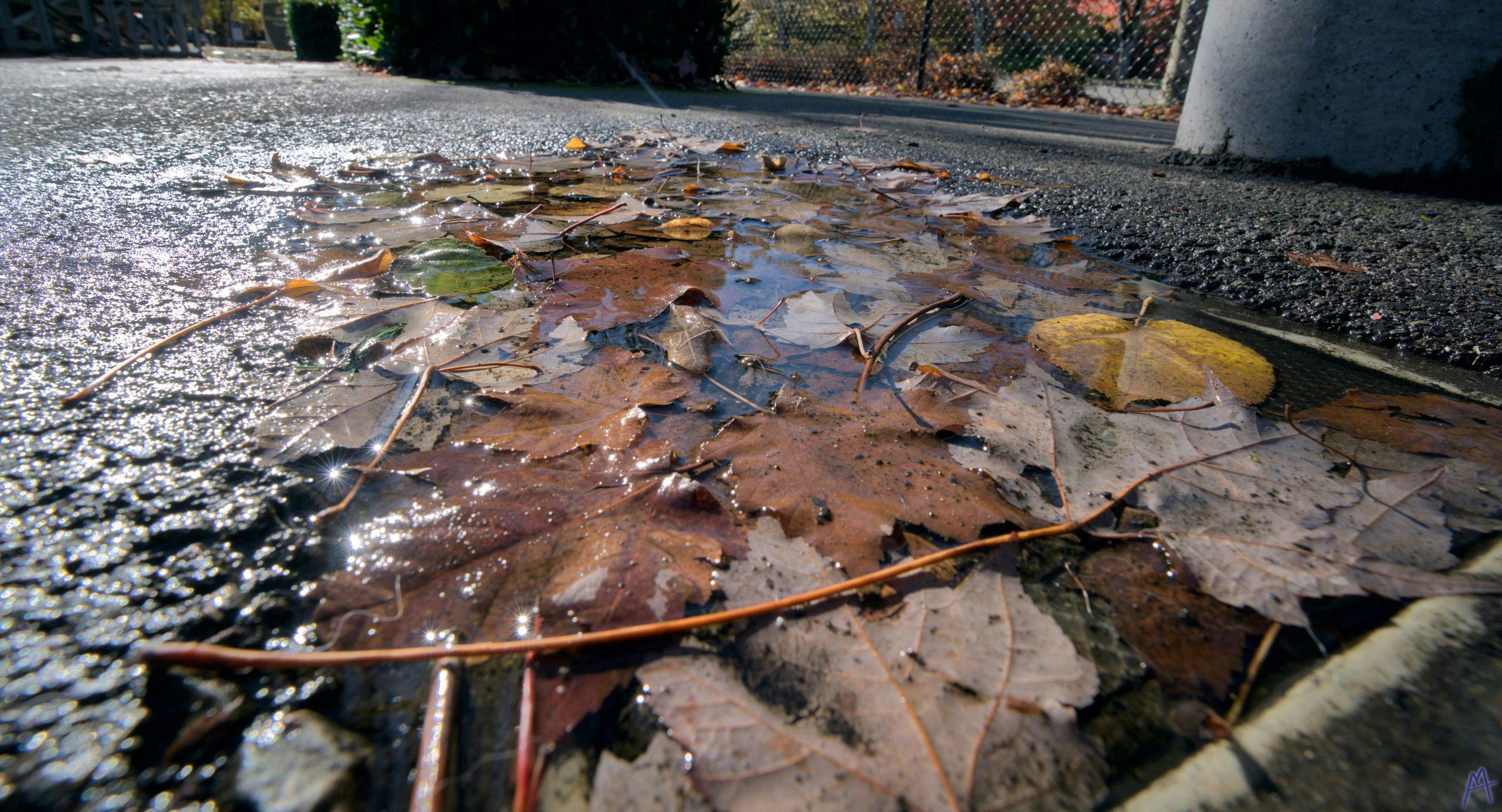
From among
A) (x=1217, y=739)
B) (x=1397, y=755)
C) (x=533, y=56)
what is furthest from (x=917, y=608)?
(x=533, y=56)

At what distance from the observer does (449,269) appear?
1380mm

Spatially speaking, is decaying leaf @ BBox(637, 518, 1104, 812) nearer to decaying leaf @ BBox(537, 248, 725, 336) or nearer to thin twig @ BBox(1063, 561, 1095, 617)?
thin twig @ BBox(1063, 561, 1095, 617)

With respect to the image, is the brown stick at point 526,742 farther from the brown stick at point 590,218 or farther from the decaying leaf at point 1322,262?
the decaying leaf at point 1322,262

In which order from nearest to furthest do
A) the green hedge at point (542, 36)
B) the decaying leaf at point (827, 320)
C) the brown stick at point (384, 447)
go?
the brown stick at point (384, 447) → the decaying leaf at point (827, 320) → the green hedge at point (542, 36)

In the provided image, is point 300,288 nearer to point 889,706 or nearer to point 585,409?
point 585,409

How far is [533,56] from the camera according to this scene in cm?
645

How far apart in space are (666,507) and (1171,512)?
1.91ft

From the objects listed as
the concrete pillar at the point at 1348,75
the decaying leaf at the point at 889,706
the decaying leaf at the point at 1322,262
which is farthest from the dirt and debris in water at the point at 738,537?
the concrete pillar at the point at 1348,75

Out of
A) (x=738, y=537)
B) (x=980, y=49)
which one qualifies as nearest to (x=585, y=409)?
(x=738, y=537)

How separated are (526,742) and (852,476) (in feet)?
1.49

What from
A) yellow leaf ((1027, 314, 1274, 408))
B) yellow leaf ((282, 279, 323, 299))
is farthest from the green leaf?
yellow leaf ((1027, 314, 1274, 408))

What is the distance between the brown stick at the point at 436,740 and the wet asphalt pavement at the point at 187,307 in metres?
0.16

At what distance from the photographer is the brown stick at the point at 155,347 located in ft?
2.76

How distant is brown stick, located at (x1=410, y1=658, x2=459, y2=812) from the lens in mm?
459
